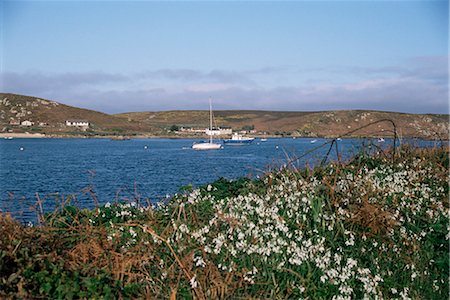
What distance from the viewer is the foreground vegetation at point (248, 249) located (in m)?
5.21

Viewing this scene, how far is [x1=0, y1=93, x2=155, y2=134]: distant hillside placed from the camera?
17412 centimetres

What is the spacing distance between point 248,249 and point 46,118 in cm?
19120

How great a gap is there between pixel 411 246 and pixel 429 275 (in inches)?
24.6

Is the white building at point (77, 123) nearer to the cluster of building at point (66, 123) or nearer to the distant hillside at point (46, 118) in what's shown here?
the cluster of building at point (66, 123)

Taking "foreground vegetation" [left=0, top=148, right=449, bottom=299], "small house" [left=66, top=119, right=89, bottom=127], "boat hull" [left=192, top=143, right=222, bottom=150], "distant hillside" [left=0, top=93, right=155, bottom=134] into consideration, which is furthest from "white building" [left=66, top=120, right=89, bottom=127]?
"foreground vegetation" [left=0, top=148, right=449, bottom=299]

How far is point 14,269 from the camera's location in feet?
16.5

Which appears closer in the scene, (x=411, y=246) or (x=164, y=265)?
(x=164, y=265)

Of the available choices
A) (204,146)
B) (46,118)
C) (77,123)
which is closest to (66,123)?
(77,123)

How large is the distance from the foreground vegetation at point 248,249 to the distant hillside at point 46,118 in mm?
168552

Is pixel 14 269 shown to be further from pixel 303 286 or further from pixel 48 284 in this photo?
pixel 303 286

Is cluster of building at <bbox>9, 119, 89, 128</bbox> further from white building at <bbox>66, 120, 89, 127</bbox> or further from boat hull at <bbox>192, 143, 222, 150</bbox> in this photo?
boat hull at <bbox>192, 143, 222, 150</bbox>

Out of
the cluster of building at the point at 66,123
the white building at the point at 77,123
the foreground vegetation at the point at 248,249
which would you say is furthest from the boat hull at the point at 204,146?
the foreground vegetation at the point at 248,249

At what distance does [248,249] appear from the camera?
5.99 m

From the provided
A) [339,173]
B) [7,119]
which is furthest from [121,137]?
[339,173]
